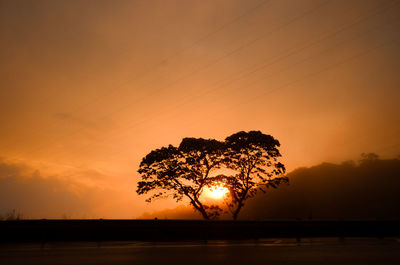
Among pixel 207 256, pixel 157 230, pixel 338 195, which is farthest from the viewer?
pixel 338 195

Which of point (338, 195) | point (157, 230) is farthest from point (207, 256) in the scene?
point (338, 195)

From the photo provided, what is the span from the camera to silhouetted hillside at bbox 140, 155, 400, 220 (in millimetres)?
103625

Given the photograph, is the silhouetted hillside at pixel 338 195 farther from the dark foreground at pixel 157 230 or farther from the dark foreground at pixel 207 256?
the dark foreground at pixel 207 256

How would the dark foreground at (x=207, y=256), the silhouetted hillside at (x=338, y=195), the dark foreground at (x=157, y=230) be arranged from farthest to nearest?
the silhouetted hillside at (x=338, y=195), the dark foreground at (x=157, y=230), the dark foreground at (x=207, y=256)

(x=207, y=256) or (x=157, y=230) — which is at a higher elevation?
(x=157, y=230)

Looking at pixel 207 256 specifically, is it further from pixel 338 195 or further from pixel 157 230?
pixel 338 195

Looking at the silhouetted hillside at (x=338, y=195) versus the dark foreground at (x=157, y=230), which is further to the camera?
the silhouetted hillside at (x=338, y=195)

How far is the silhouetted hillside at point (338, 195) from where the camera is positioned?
10362 cm

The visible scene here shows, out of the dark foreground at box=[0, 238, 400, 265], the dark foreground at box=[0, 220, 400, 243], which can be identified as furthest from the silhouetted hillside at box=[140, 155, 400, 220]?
the dark foreground at box=[0, 238, 400, 265]

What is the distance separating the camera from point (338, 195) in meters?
120

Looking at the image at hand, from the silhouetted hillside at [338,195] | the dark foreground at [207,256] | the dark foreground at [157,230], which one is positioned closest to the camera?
the dark foreground at [207,256]

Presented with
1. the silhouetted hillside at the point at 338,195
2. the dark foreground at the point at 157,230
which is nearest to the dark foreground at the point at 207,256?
the dark foreground at the point at 157,230

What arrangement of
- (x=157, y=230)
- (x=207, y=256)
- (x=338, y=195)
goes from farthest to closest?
(x=338, y=195), (x=157, y=230), (x=207, y=256)

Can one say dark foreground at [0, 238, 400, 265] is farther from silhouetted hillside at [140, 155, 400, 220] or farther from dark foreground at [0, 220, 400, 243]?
silhouetted hillside at [140, 155, 400, 220]
